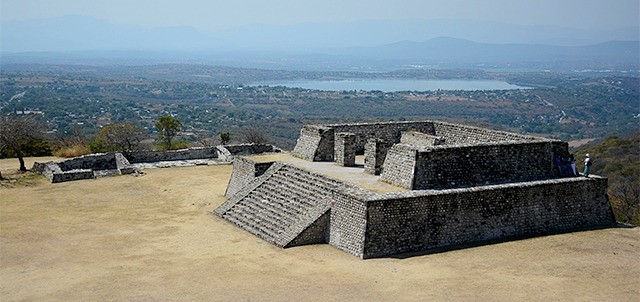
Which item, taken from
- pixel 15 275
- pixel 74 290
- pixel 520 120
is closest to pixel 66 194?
pixel 15 275

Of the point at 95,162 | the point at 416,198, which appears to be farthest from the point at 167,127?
the point at 416,198

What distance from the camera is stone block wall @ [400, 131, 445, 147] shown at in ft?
70.9

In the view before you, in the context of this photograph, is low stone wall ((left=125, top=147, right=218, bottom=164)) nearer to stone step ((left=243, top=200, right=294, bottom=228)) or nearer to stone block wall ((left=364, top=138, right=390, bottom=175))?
stone step ((left=243, top=200, right=294, bottom=228))

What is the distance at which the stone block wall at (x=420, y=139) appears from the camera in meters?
21.6

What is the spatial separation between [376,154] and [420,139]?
3929mm

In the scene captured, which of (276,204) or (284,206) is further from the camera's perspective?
(276,204)

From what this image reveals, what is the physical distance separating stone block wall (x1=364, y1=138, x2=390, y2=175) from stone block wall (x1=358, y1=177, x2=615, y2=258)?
9.69 ft

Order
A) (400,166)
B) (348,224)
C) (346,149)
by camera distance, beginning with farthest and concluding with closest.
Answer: (346,149)
(400,166)
(348,224)

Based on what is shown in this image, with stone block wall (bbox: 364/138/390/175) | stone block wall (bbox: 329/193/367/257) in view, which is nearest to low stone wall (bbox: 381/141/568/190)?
stone block wall (bbox: 364/138/390/175)

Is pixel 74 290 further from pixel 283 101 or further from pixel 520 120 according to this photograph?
pixel 283 101

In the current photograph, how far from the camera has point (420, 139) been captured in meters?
22.1

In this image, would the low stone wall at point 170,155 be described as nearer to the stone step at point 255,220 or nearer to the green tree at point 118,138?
the green tree at point 118,138

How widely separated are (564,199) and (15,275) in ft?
44.4

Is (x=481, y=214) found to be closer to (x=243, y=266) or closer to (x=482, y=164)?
(x=482, y=164)
